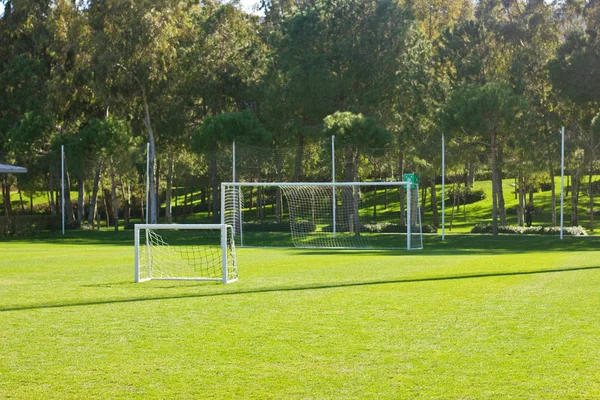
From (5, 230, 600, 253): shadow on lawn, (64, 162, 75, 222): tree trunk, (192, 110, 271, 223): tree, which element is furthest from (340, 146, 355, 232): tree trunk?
(64, 162, 75, 222): tree trunk

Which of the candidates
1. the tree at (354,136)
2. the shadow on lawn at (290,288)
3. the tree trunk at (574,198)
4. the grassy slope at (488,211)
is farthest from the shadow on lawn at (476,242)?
the grassy slope at (488,211)

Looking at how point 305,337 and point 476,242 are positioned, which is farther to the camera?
point 476,242

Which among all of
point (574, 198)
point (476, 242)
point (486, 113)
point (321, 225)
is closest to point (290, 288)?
point (476, 242)

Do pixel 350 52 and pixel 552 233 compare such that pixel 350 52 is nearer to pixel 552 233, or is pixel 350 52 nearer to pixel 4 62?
pixel 552 233

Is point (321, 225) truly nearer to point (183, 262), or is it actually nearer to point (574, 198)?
point (574, 198)

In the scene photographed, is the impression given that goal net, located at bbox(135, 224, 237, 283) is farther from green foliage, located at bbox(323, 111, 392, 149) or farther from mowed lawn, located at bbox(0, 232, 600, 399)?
green foliage, located at bbox(323, 111, 392, 149)

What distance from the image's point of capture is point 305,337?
8477 mm

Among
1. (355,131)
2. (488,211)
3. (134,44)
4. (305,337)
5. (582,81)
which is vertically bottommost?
(305,337)

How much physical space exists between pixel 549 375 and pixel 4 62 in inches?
1714

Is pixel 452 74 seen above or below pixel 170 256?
above

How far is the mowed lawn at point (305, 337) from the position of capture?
642cm

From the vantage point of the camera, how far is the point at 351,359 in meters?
7.38

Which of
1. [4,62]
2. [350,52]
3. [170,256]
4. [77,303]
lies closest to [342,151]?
[350,52]

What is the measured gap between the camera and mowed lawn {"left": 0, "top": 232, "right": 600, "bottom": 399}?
6422 mm
